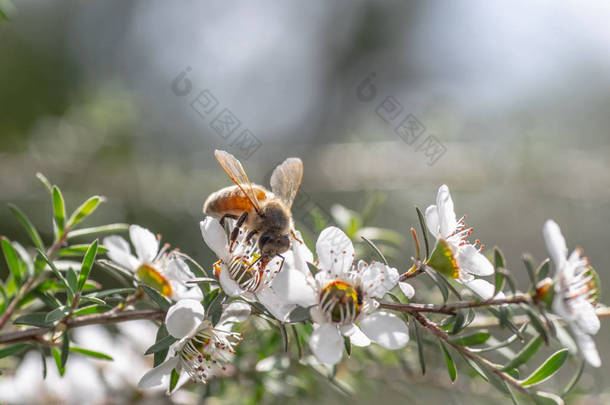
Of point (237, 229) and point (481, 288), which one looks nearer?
point (481, 288)

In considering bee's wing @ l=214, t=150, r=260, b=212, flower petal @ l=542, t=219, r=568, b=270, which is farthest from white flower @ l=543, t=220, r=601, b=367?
bee's wing @ l=214, t=150, r=260, b=212

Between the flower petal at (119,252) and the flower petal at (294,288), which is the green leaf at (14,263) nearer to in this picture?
the flower petal at (119,252)

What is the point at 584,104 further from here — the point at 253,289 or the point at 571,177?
the point at 253,289

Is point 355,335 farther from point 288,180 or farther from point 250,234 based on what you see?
point 288,180

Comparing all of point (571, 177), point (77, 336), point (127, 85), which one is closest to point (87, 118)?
point (77, 336)

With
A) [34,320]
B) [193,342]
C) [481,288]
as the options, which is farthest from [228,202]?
[481,288]

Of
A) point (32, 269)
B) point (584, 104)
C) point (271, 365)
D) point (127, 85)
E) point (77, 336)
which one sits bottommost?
point (77, 336)
